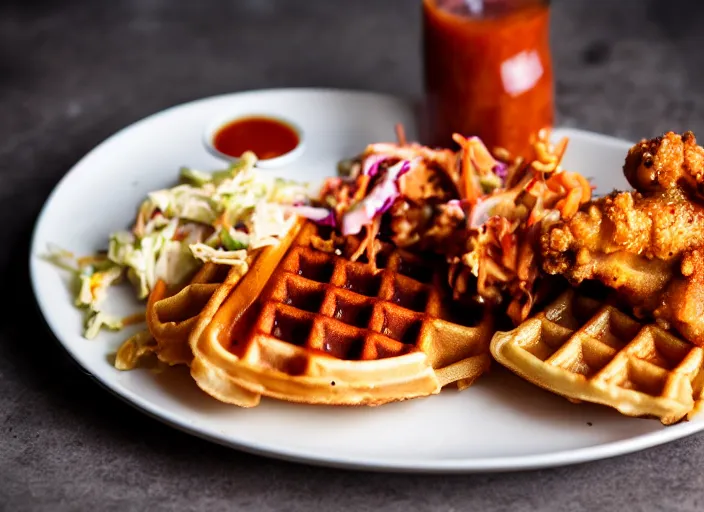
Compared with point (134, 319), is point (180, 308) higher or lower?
higher

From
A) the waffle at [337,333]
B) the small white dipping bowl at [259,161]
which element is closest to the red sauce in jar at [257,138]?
the small white dipping bowl at [259,161]

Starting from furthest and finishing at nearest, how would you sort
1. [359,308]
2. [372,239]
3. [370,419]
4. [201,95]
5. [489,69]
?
[201,95] < [489,69] < [372,239] < [359,308] < [370,419]

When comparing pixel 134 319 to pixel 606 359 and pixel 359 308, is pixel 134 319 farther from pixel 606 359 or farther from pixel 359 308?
pixel 606 359

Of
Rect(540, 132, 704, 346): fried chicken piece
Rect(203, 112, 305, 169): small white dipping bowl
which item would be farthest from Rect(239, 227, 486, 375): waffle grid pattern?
Rect(203, 112, 305, 169): small white dipping bowl

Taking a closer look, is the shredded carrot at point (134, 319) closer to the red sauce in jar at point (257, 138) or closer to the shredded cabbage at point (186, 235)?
the shredded cabbage at point (186, 235)

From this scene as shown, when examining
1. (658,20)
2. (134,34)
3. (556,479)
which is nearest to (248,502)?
(556,479)

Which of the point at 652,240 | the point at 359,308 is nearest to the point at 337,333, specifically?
the point at 359,308
